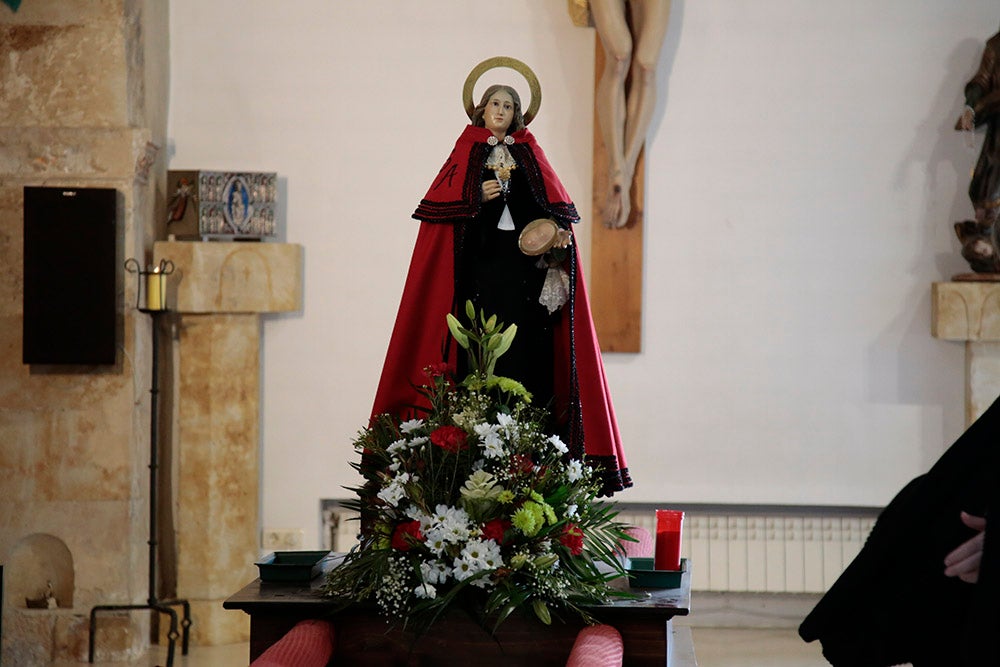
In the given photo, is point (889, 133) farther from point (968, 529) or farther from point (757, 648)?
point (968, 529)

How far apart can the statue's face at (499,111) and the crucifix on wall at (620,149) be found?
1.71 m

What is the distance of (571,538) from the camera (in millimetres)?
2947

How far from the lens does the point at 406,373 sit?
12.1 feet

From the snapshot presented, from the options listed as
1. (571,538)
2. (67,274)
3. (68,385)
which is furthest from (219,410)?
(571,538)

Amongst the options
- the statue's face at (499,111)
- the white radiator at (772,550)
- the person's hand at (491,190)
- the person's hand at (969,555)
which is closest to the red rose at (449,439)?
the person's hand at (491,190)

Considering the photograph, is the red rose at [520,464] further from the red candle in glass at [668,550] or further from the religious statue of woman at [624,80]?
the religious statue of woman at [624,80]

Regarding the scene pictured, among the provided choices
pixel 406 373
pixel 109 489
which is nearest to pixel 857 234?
pixel 406 373

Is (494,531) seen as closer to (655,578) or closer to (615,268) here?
(655,578)

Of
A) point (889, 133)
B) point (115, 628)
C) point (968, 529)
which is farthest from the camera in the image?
point (889, 133)

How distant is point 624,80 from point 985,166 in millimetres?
1629

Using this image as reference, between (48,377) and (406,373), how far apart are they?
7.25 ft

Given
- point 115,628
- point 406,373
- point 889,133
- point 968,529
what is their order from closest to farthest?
1. point 968,529
2. point 406,373
3. point 115,628
4. point 889,133

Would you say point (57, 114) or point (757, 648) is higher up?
point (57, 114)

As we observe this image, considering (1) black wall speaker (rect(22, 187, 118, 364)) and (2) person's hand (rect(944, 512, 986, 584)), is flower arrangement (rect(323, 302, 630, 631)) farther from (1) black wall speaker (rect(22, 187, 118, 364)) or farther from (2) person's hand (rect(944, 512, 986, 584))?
(1) black wall speaker (rect(22, 187, 118, 364))
